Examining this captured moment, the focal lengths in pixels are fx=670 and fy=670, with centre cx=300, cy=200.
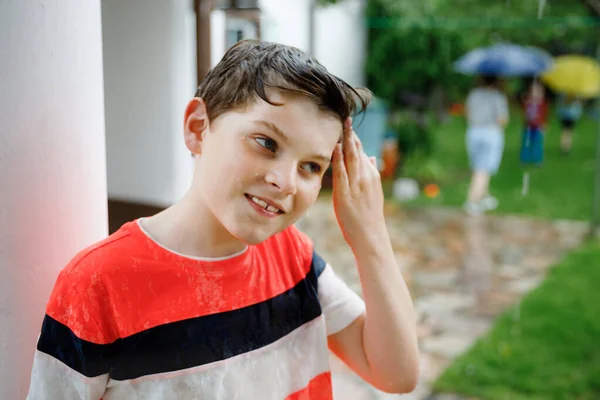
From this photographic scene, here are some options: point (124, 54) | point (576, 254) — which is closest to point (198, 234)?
point (124, 54)

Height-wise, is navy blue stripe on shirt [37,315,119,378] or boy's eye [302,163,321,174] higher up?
boy's eye [302,163,321,174]

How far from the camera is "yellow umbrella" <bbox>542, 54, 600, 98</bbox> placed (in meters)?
11.2

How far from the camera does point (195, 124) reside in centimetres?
97

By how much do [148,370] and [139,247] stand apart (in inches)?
6.4

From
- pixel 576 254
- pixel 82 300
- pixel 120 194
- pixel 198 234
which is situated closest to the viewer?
pixel 82 300

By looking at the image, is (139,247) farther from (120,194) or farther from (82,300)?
(120,194)

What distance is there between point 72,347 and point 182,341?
14cm

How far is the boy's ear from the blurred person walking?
723 centimetres

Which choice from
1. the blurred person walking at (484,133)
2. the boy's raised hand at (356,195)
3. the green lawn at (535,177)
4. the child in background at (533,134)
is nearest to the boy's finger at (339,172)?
the boy's raised hand at (356,195)

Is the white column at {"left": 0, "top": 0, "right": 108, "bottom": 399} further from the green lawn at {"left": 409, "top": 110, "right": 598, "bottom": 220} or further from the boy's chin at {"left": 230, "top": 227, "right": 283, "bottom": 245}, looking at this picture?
the green lawn at {"left": 409, "top": 110, "right": 598, "bottom": 220}

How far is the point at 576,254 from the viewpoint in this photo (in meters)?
6.19

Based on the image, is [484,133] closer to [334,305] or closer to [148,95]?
[148,95]

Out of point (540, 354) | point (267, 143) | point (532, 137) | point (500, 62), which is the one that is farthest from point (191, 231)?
point (532, 137)

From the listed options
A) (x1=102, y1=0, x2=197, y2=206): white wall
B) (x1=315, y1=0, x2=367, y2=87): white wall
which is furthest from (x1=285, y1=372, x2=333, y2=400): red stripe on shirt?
(x1=315, y1=0, x2=367, y2=87): white wall
